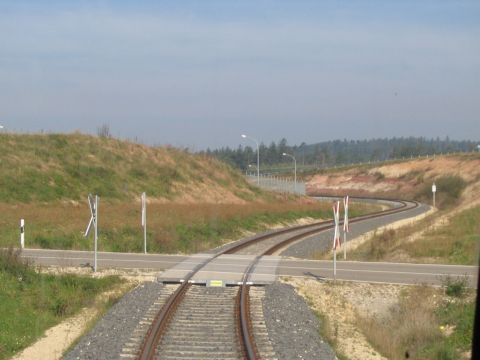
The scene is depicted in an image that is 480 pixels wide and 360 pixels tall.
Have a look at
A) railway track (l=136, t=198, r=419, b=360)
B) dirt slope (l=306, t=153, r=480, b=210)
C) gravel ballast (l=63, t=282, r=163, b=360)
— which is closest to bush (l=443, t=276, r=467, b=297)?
railway track (l=136, t=198, r=419, b=360)

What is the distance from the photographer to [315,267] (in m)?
22.5

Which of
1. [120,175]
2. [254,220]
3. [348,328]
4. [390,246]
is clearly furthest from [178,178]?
[348,328]

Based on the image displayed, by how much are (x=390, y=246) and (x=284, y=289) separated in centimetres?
1228

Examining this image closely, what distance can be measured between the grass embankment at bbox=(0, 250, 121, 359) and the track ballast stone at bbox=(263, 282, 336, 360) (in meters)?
4.22

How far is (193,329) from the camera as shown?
13.5m

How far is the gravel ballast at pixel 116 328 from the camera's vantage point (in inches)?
463

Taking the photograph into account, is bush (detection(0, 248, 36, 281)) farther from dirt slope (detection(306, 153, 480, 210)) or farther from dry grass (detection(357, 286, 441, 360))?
dirt slope (detection(306, 153, 480, 210))

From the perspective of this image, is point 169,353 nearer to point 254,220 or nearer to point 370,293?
point 370,293

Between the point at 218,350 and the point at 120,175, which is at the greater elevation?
the point at 120,175

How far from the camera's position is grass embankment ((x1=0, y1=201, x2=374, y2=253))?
1130 inches

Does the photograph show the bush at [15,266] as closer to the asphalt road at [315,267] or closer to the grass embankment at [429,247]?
the asphalt road at [315,267]

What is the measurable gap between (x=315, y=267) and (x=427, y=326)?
8143 millimetres

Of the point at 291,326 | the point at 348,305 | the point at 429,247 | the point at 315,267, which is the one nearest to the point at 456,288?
the point at 348,305

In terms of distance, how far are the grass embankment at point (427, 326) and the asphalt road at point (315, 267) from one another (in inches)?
55.3
